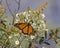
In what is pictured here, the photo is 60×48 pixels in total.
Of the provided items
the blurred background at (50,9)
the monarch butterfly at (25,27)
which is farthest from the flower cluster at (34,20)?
the blurred background at (50,9)

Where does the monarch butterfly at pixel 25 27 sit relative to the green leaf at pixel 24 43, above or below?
above

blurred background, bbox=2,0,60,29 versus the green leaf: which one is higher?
A: blurred background, bbox=2,0,60,29

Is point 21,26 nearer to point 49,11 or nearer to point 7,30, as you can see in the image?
point 7,30

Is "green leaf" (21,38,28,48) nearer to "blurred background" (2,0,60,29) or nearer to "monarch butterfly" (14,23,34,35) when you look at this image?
"monarch butterfly" (14,23,34,35)

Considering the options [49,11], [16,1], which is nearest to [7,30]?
[16,1]

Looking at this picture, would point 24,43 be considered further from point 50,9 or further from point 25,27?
point 50,9

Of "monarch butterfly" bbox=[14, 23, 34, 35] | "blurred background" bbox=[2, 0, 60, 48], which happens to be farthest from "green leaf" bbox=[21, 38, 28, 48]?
"blurred background" bbox=[2, 0, 60, 48]

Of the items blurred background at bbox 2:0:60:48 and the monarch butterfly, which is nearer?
the monarch butterfly

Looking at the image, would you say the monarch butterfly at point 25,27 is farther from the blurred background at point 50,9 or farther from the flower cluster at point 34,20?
the blurred background at point 50,9

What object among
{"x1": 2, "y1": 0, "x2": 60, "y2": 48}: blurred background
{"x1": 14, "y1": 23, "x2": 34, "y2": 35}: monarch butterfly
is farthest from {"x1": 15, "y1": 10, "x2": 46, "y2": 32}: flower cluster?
{"x1": 2, "y1": 0, "x2": 60, "y2": 48}: blurred background

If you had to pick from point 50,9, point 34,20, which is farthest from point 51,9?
point 34,20

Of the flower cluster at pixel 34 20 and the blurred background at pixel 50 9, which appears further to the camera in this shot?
the blurred background at pixel 50 9
